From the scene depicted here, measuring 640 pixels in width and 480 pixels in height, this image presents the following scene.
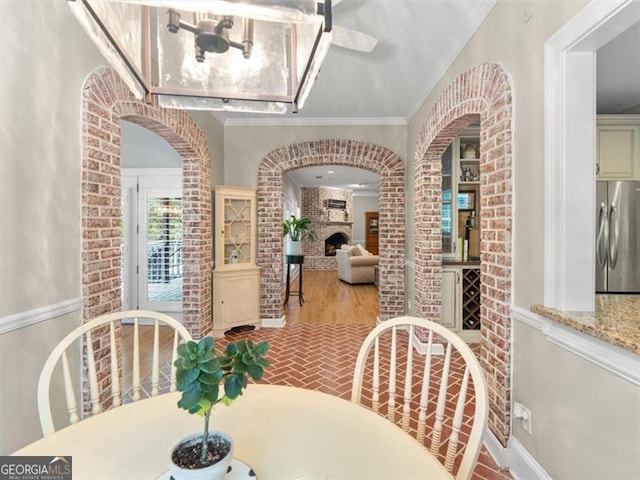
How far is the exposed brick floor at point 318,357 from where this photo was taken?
2664mm

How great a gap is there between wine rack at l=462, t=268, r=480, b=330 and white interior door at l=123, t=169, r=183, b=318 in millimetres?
3756

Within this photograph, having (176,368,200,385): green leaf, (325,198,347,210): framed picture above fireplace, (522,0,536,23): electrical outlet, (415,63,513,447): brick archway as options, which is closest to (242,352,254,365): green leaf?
(176,368,200,385): green leaf

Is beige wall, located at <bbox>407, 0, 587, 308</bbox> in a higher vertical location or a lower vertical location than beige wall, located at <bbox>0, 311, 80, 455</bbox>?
higher

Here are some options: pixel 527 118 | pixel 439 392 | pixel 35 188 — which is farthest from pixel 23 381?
pixel 527 118

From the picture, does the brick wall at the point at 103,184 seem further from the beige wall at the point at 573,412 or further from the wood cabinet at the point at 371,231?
the wood cabinet at the point at 371,231

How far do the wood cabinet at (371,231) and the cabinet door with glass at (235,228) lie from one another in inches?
335

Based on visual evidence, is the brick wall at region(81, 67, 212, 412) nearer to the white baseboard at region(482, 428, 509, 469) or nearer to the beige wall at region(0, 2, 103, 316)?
the beige wall at region(0, 2, 103, 316)

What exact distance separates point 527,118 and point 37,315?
8.66 feet

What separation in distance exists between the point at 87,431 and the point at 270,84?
1.55m

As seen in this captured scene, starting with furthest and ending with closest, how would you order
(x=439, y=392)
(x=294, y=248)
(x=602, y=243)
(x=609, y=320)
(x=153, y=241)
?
1. (x=294, y=248)
2. (x=153, y=241)
3. (x=602, y=243)
4. (x=609, y=320)
5. (x=439, y=392)

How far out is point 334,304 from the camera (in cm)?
577

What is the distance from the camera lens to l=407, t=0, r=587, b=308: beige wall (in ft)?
5.25

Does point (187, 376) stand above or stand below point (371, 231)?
below

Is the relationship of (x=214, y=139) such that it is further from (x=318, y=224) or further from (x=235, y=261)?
(x=318, y=224)
